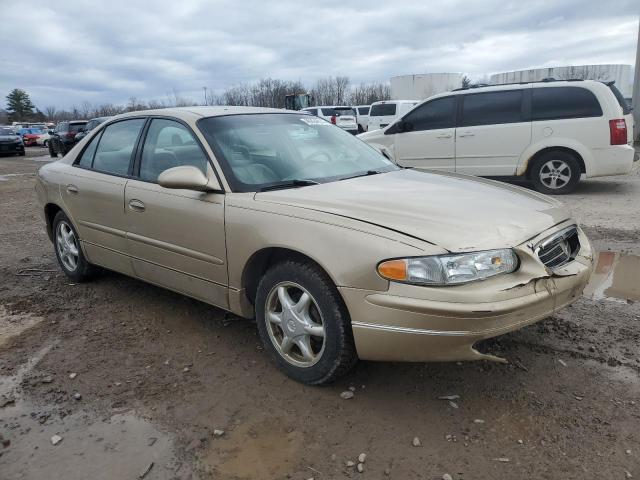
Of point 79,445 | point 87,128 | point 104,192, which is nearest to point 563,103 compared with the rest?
point 104,192

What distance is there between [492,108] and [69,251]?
716 cm

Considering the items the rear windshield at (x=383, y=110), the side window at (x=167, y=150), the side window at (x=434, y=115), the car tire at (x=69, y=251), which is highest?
the rear windshield at (x=383, y=110)

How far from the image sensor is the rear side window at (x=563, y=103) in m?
8.49

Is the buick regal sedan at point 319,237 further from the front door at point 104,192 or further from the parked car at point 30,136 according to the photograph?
the parked car at point 30,136

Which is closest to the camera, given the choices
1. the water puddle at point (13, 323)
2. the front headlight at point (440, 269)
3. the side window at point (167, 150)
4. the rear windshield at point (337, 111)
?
the front headlight at point (440, 269)

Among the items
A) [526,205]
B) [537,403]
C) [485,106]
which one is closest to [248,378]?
[537,403]

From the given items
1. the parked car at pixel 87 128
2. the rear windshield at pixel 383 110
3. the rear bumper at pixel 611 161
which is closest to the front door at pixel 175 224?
the rear bumper at pixel 611 161

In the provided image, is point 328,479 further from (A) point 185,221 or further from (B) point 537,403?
(A) point 185,221

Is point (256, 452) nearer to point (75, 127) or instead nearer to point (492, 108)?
point (492, 108)

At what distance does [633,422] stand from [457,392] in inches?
33.0

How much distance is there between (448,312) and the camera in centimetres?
245

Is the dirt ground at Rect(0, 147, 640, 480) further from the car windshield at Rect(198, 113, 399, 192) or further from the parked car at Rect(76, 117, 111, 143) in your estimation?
the parked car at Rect(76, 117, 111, 143)

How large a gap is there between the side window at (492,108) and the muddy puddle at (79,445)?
803 centimetres

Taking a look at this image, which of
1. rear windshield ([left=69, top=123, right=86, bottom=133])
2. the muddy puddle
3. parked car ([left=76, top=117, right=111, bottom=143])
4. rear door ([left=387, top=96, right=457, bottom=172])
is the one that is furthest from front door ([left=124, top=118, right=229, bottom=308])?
rear windshield ([left=69, top=123, right=86, bottom=133])
